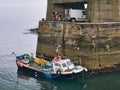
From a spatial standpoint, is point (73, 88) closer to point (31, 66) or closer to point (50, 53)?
point (31, 66)

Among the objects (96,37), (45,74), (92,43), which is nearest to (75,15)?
(96,37)

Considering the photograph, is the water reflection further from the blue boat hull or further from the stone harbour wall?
the stone harbour wall

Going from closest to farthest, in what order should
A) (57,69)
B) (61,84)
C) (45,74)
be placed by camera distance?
1. (61,84)
2. (57,69)
3. (45,74)

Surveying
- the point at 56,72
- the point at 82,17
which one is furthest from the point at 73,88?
the point at 82,17

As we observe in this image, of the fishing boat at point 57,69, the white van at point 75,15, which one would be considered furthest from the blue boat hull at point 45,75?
the white van at point 75,15

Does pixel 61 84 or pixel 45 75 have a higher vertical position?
pixel 45 75

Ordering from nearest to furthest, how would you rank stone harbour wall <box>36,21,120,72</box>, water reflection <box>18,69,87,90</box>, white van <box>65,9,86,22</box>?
water reflection <box>18,69,87,90</box>, stone harbour wall <box>36,21,120,72</box>, white van <box>65,9,86,22</box>

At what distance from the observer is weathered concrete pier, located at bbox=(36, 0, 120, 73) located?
124ft

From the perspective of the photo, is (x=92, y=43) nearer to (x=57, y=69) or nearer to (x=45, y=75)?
(x=57, y=69)

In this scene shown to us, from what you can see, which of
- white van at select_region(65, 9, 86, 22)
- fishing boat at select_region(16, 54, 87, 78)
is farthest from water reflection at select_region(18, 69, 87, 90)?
white van at select_region(65, 9, 86, 22)

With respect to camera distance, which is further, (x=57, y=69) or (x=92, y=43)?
(x=92, y=43)

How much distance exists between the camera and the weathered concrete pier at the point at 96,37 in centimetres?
3788

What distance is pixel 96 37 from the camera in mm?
37906

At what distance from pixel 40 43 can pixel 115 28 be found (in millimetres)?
11456
